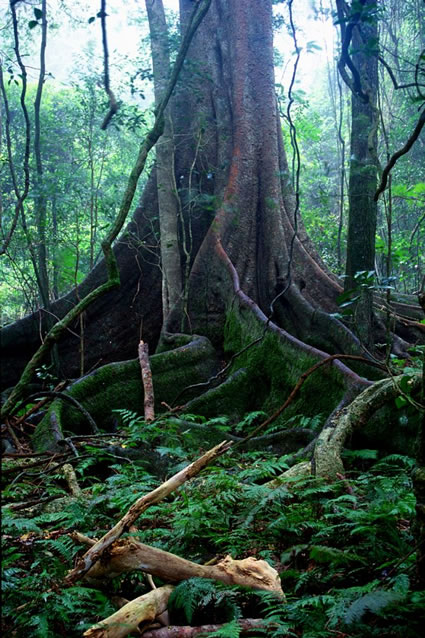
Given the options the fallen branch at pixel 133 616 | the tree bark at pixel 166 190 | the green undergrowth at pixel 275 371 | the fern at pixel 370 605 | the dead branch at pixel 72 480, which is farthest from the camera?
the tree bark at pixel 166 190

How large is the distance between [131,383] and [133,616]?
16.1ft

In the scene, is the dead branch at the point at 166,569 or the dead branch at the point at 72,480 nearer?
the dead branch at the point at 166,569

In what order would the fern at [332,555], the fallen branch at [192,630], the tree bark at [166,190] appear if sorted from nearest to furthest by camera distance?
the fallen branch at [192,630], the fern at [332,555], the tree bark at [166,190]

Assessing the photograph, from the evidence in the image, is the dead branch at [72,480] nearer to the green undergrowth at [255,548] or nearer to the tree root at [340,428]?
the green undergrowth at [255,548]

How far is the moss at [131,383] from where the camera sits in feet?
21.7

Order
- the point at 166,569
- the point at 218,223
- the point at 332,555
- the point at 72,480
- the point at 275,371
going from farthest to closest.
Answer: the point at 218,223 < the point at 275,371 < the point at 72,480 < the point at 332,555 < the point at 166,569

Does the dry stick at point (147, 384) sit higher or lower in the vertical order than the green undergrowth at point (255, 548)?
higher

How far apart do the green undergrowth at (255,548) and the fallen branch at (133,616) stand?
7 cm

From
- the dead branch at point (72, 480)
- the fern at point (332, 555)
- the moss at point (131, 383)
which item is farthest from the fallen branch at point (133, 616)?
the moss at point (131, 383)

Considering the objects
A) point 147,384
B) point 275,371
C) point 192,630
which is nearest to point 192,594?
point 192,630

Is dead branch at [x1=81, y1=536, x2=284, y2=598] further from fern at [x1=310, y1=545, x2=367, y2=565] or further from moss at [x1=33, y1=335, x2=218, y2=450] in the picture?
moss at [x1=33, y1=335, x2=218, y2=450]

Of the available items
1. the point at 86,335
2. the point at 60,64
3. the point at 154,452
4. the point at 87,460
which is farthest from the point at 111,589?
the point at 60,64

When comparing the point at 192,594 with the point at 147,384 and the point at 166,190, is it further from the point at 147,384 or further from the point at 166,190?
the point at 166,190

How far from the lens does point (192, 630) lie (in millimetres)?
2229
